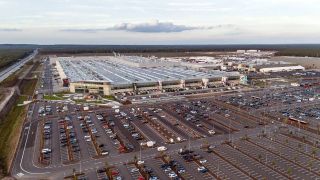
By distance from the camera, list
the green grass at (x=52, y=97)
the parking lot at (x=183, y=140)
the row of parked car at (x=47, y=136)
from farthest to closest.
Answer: the green grass at (x=52, y=97)
the row of parked car at (x=47, y=136)
the parking lot at (x=183, y=140)

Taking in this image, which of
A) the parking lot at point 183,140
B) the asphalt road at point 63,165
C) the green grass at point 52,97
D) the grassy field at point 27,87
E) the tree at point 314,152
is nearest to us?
the asphalt road at point 63,165

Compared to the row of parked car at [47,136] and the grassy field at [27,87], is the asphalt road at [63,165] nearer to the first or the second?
the row of parked car at [47,136]

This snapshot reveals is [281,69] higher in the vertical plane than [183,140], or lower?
higher

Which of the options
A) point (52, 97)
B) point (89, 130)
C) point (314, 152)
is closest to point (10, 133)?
point (89, 130)

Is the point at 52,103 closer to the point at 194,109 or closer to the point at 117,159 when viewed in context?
the point at 194,109

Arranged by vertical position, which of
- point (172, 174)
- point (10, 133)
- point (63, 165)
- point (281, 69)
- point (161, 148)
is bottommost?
point (10, 133)

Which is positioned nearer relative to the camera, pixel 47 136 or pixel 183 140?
pixel 183 140

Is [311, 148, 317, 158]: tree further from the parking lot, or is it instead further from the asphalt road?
the asphalt road

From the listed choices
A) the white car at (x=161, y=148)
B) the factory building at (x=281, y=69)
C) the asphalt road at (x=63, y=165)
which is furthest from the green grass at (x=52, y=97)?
the factory building at (x=281, y=69)

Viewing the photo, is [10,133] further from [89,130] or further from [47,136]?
[89,130]
